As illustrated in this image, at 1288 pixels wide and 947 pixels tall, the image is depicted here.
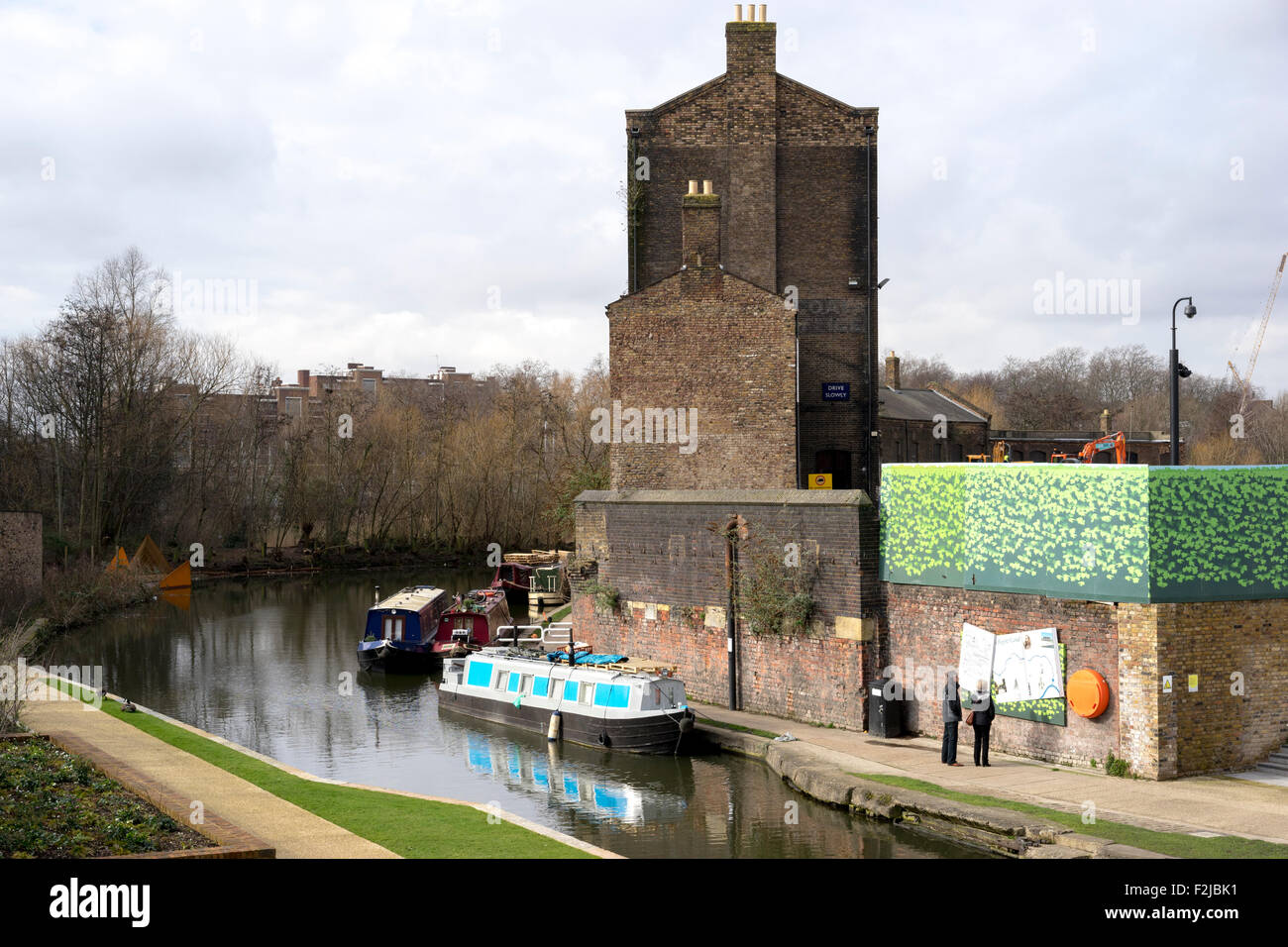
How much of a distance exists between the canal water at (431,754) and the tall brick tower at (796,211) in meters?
12.3

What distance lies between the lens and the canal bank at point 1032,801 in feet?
42.7

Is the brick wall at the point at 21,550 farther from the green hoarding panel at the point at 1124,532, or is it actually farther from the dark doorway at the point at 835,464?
the green hoarding panel at the point at 1124,532

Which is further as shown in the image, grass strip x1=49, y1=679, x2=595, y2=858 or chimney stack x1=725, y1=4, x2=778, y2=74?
A: chimney stack x1=725, y1=4, x2=778, y2=74

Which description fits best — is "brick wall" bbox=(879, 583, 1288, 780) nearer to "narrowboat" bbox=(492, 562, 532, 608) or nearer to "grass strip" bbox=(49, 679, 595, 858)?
"grass strip" bbox=(49, 679, 595, 858)

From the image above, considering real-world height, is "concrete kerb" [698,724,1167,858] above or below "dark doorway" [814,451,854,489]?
below

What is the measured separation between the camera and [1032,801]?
14.9 metres

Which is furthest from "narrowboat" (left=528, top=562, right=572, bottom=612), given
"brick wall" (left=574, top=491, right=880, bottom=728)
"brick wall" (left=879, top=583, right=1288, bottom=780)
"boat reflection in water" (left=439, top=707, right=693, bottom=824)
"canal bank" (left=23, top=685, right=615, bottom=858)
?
"brick wall" (left=879, top=583, right=1288, bottom=780)

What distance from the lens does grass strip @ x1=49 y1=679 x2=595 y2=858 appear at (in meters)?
12.3

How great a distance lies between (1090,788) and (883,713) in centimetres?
416

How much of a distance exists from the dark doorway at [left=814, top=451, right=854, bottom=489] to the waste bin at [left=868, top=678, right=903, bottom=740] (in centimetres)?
1157
